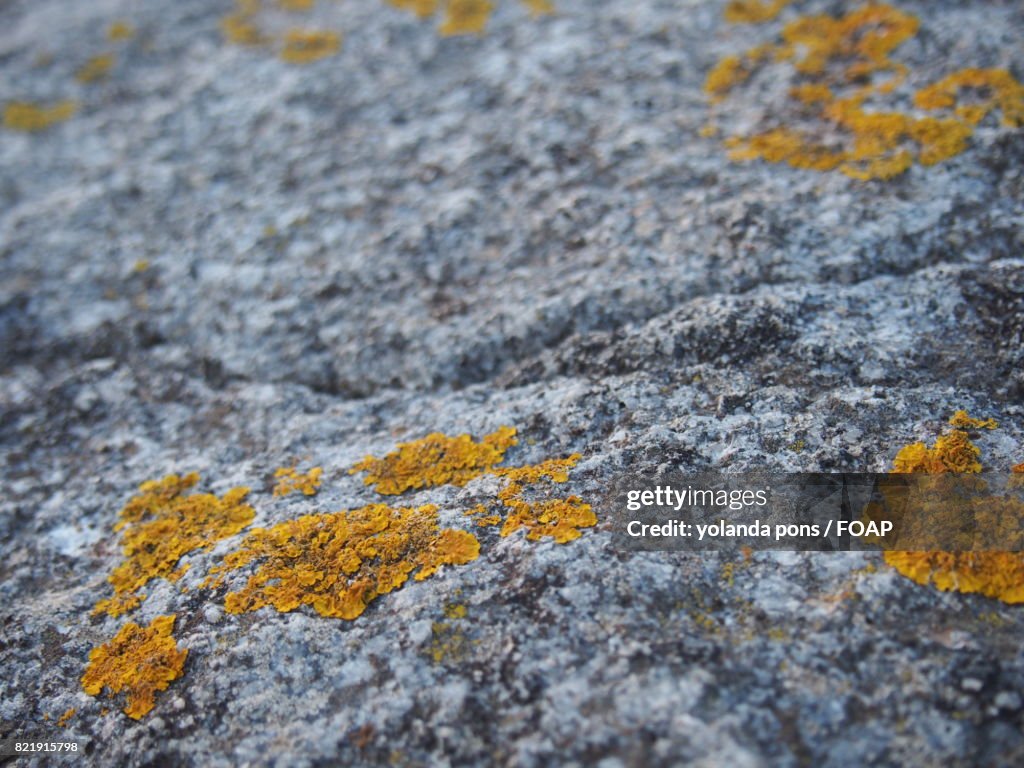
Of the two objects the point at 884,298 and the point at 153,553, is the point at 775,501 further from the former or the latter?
the point at 153,553

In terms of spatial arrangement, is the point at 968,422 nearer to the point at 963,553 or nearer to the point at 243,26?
the point at 963,553

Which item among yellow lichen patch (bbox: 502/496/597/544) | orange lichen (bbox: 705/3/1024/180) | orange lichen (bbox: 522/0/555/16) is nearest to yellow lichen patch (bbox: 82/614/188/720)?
yellow lichen patch (bbox: 502/496/597/544)

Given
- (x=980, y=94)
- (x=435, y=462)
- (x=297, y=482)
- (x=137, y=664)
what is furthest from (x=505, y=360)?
(x=980, y=94)

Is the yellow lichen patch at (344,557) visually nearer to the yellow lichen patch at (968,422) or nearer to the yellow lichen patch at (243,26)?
the yellow lichen patch at (968,422)

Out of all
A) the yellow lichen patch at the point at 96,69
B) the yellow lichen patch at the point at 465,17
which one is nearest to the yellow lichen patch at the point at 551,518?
the yellow lichen patch at the point at 465,17

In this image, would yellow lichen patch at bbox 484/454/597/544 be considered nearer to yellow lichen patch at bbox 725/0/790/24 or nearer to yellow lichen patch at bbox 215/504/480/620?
yellow lichen patch at bbox 215/504/480/620

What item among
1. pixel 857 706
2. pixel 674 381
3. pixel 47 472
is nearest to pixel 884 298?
pixel 674 381
